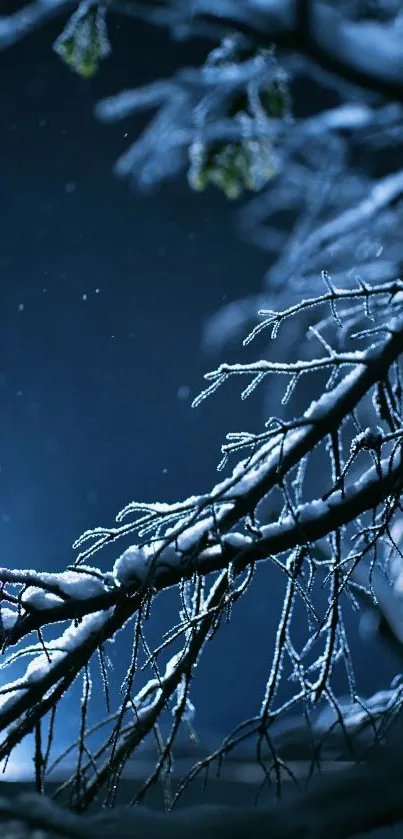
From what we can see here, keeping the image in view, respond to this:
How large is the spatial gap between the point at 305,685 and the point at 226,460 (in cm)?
94

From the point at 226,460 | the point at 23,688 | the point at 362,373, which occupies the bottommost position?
the point at 23,688

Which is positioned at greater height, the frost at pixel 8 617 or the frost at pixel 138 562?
the frost at pixel 138 562

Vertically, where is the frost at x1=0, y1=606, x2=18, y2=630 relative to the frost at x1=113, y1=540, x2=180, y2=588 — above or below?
below

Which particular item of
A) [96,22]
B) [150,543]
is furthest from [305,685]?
[96,22]

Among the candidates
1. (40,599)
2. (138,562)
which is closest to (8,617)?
(40,599)

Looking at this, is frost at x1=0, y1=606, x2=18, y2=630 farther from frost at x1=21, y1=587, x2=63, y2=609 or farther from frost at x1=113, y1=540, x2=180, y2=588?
frost at x1=113, y1=540, x2=180, y2=588

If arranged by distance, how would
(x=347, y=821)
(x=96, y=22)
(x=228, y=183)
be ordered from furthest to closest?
(x=228, y=183), (x=96, y=22), (x=347, y=821)

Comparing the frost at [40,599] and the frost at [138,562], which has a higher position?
the frost at [138,562]

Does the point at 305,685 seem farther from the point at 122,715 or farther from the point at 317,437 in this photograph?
the point at 317,437

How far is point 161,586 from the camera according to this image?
2.24 meters

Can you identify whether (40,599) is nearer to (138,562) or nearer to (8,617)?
(8,617)

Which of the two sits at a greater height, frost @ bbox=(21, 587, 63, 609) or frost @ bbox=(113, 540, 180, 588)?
frost @ bbox=(113, 540, 180, 588)

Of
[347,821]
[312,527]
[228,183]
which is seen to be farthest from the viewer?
[228,183]

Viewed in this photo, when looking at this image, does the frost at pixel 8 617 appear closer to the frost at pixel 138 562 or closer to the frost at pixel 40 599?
the frost at pixel 40 599
